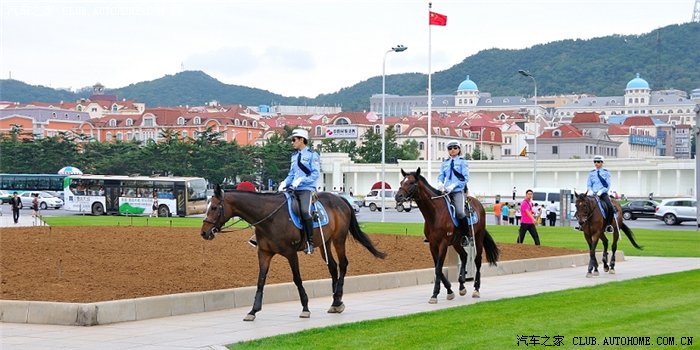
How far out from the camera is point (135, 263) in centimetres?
1903

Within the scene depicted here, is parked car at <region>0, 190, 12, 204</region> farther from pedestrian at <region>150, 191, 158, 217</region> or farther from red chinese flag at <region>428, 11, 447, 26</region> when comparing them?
red chinese flag at <region>428, 11, 447, 26</region>

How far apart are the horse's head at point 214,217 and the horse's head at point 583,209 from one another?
36.2 feet

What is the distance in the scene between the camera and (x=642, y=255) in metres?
32.2

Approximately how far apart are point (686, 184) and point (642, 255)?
83851 mm

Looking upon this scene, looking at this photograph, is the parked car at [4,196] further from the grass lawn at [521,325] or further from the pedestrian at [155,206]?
the grass lawn at [521,325]

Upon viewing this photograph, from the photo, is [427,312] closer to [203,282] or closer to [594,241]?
[203,282]

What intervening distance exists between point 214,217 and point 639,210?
5953cm

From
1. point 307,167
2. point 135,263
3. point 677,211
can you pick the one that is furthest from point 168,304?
point 677,211

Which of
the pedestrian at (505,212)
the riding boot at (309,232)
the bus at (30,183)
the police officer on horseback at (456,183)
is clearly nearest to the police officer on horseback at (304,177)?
the riding boot at (309,232)

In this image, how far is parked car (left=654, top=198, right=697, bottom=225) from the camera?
214ft

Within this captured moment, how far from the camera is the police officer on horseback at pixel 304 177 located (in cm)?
1635

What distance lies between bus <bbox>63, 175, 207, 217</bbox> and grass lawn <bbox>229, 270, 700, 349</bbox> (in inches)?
2163

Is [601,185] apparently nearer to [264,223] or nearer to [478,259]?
[478,259]

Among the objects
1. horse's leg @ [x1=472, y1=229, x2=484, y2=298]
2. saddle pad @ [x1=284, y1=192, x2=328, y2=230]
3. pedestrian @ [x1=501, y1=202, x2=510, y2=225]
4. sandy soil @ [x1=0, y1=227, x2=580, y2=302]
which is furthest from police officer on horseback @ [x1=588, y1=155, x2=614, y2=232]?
pedestrian @ [x1=501, y1=202, x2=510, y2=225]
